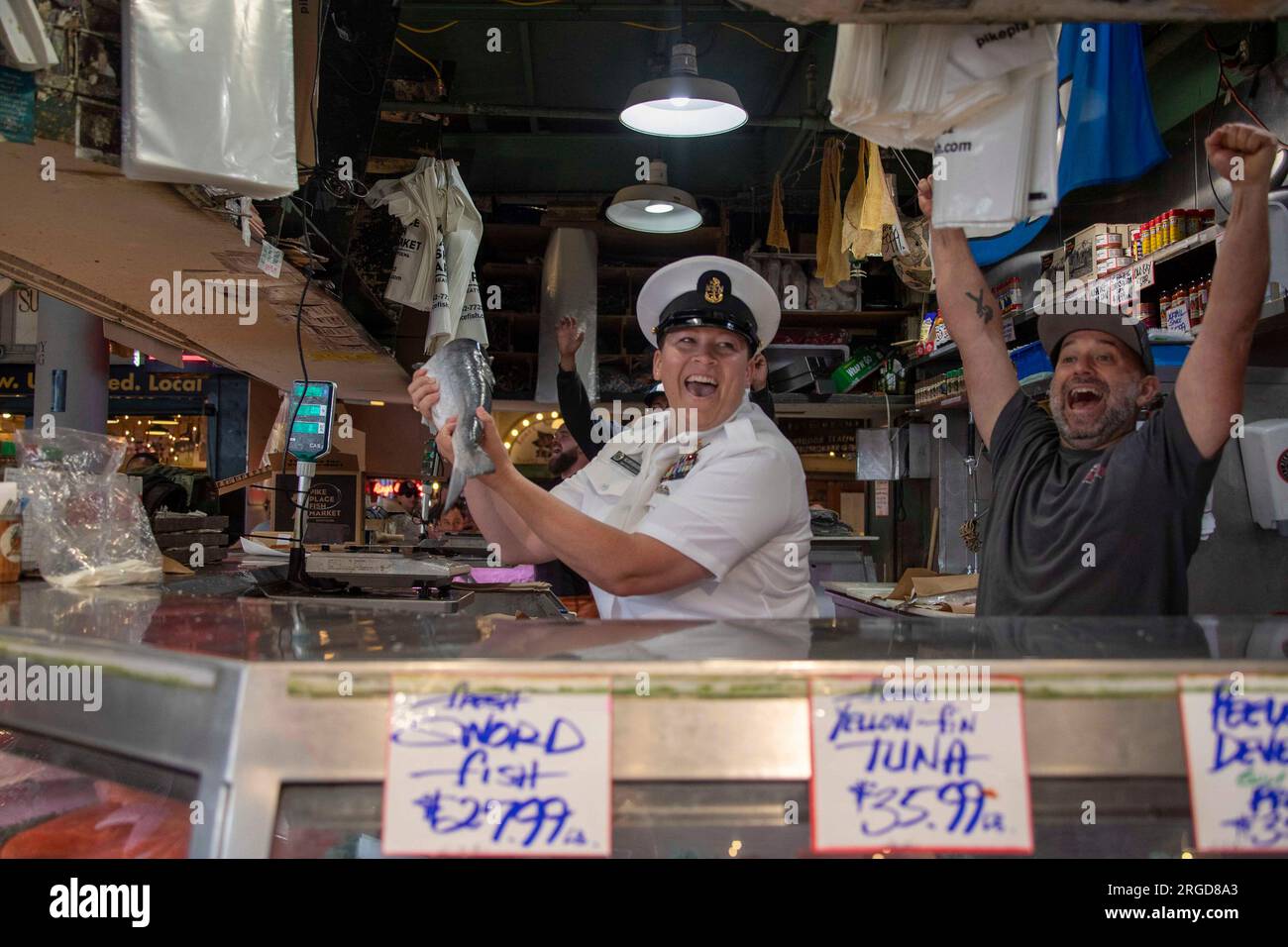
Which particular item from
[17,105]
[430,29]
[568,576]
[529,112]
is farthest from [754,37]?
[17,105]

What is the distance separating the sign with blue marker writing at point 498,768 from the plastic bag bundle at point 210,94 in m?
1.16

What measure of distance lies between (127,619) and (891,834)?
39.0 inches

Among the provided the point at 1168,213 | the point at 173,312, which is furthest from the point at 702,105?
the point at 173,312

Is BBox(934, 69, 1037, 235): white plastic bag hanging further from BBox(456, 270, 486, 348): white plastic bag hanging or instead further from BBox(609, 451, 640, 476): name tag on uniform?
BBox(456, 270, 486, 348): white plastic bag hanging

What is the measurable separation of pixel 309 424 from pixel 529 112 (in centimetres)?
447

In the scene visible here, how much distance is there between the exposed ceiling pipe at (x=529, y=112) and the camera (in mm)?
5520

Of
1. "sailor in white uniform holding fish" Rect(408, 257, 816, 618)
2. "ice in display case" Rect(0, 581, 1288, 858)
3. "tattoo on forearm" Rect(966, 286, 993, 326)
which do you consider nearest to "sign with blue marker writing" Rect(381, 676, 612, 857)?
"ice in display case" Rect(0, 581, 1288, 858)

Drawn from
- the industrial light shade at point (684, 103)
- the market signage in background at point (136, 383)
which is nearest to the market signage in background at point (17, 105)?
the industrial light shade at point (684, 103)

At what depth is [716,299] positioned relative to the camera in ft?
6.41

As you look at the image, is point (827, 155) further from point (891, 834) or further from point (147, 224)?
point (891, 834)

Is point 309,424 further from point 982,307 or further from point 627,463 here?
point 982,307

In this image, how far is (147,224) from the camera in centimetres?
213

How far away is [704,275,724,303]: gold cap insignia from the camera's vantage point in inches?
76.9

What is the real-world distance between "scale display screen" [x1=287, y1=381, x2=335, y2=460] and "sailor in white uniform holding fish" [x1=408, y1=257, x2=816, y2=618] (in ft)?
1.39
